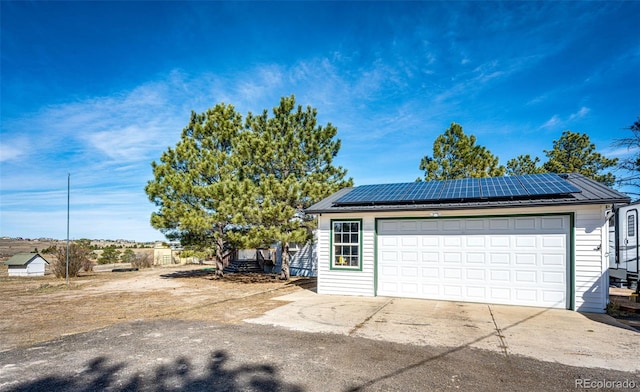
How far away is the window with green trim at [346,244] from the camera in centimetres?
1090

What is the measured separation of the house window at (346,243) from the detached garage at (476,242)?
0.11 feet

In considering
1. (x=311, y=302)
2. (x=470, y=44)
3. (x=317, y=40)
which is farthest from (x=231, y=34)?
(x=311, y=302)

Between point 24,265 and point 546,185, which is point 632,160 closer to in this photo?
point 546,185

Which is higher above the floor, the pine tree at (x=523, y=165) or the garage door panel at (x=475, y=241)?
the pine tree at (x=523, y=165)

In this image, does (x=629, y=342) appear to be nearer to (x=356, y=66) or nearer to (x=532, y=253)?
(x=532, y=253)

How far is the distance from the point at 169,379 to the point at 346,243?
7.42 meters

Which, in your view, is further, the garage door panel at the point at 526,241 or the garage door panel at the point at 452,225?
the garage door panel at the point at 452,225

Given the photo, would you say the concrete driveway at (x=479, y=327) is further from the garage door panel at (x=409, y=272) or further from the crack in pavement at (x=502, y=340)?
the garage door panel at (x=409, y=272)

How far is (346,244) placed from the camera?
11.0 m

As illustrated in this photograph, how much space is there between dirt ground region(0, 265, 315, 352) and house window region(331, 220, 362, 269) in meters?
2.35

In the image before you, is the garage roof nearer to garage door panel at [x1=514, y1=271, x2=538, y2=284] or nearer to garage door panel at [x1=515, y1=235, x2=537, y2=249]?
garage door panel at [x1=515, y1=235, x2=537, y2=249]

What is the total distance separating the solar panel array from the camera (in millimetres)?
9227

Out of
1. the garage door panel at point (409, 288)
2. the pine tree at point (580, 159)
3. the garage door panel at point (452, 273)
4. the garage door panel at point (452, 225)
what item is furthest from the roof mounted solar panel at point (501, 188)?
the pine tree at point (580, 159)
